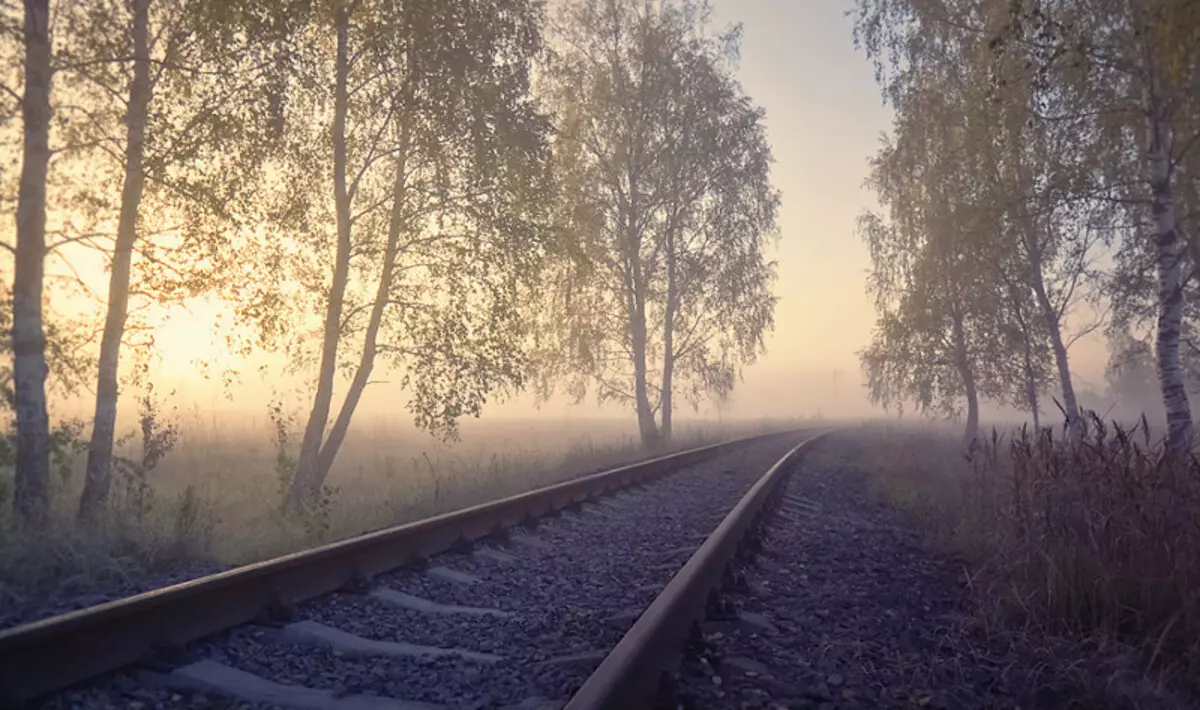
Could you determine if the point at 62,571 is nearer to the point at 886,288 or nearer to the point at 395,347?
the point at 395,347

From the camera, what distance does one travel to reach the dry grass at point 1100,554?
3.90 metres

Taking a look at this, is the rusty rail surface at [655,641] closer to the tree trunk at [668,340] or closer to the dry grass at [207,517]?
the dry grass at [207,517]

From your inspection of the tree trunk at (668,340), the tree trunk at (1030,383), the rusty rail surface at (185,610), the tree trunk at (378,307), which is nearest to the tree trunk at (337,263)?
the tree trunk at (378,307)

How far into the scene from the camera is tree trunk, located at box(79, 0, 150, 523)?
8500mm

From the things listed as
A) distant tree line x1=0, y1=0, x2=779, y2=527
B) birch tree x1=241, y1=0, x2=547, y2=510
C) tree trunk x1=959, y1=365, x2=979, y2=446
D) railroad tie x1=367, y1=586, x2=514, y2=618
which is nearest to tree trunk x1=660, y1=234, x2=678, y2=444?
distant tree line x1=0, y1=0, x2=779, y2=527

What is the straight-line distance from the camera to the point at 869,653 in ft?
11.9

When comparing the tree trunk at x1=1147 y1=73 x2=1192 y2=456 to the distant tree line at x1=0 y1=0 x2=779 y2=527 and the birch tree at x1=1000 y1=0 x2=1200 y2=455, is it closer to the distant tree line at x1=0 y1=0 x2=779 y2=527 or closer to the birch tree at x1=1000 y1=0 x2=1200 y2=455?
the birch tree at x1=1000 y1=0 x2=1200 y2=455

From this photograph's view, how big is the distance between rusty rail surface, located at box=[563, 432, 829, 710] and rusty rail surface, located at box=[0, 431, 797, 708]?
1.96m

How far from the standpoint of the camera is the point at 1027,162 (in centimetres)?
1486

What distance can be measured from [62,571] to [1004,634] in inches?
223

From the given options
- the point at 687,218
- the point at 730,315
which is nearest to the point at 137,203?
the point at 687,218

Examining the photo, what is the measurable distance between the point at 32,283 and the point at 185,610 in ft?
18.3

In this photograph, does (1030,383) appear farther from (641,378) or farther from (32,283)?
(32,283)

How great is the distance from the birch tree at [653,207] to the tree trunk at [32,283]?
43.3 feet
